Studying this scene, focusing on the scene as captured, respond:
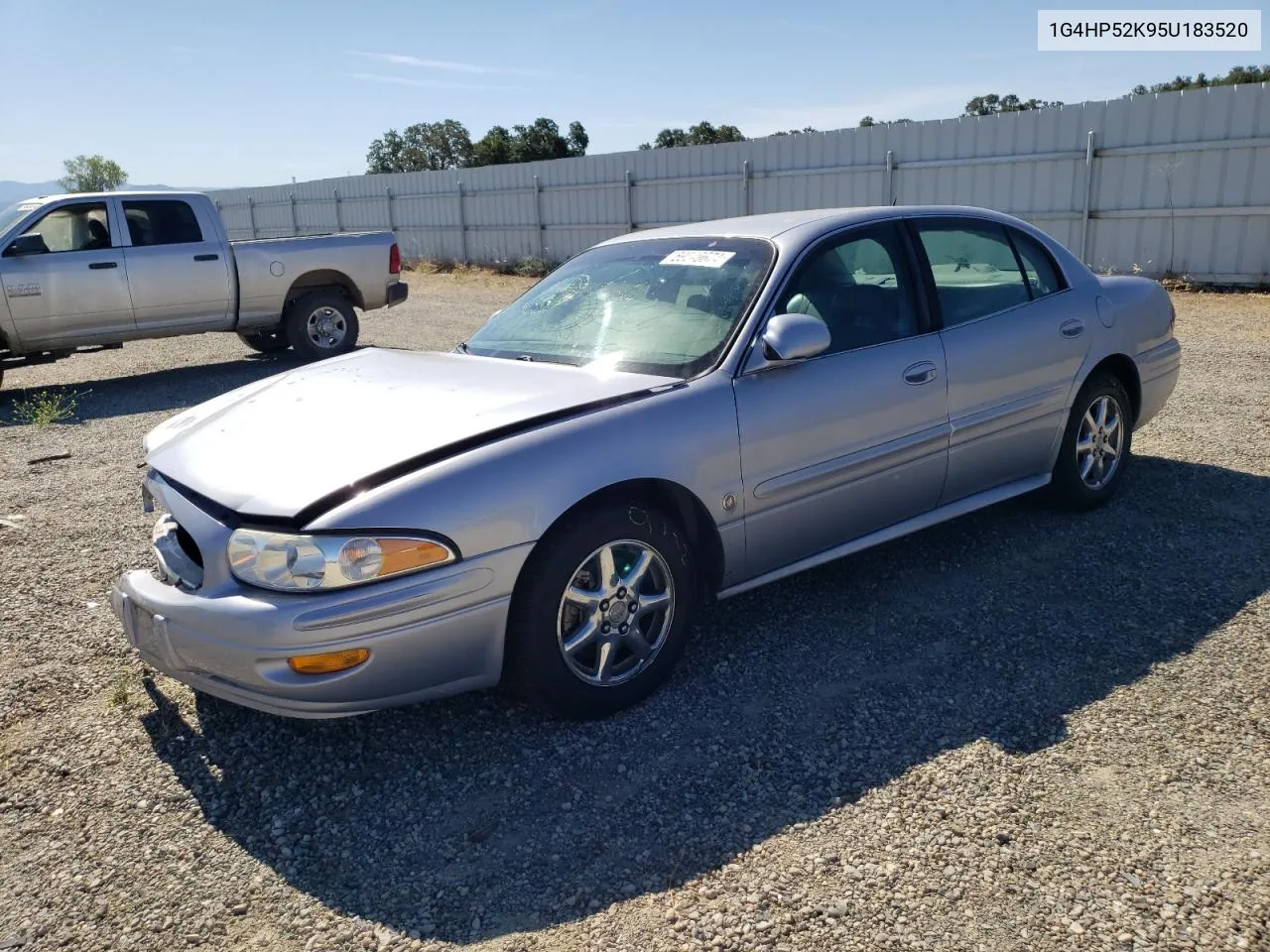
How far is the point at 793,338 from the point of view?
359 cm

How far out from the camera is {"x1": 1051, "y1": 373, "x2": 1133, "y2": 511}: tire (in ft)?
16.4

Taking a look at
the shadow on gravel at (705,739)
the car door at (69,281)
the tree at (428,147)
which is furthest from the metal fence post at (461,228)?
the tree at (428,147)

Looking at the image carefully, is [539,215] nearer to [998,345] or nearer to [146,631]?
[998,345]

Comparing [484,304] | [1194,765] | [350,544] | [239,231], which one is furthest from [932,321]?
[239,231]

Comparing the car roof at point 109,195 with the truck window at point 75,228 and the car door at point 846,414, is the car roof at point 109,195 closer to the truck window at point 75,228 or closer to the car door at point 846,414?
the truck window at point 75,228

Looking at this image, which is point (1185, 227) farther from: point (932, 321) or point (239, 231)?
point (239, 231)

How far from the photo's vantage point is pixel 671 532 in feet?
11.3

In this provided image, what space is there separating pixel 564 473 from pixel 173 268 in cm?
916

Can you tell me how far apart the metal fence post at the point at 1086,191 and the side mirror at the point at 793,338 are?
12234 millimetres

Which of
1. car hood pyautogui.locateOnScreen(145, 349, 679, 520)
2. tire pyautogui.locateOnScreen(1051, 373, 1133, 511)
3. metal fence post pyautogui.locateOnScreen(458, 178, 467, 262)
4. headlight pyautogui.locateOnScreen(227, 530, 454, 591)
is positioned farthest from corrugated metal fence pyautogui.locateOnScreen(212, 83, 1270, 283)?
headlight pyautogui.locateOnScreen(227, 530, 454, 591)

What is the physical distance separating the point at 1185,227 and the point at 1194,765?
12715 millimetres

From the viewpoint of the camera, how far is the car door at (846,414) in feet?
12.1

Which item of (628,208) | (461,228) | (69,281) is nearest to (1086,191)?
(628,208)

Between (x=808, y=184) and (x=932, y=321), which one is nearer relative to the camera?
(x=932, y=321)
